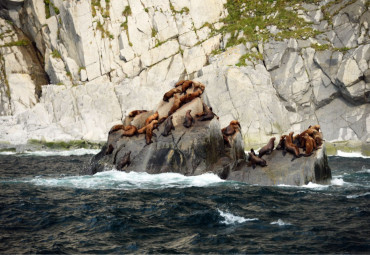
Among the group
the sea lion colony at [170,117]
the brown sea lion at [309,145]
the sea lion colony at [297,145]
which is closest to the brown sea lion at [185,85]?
the sea lion colony at [170,117]

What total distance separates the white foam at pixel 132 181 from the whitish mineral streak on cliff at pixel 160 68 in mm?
22220

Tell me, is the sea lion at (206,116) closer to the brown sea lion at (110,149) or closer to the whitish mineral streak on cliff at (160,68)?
the brown sea lion at (110,149)

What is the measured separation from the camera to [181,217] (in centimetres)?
1162

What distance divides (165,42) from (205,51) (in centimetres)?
658

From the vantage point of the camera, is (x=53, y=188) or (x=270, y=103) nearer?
(x=53, y=188)

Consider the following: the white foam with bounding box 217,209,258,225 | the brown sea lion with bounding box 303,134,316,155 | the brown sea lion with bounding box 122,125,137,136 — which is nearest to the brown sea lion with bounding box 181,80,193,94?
the brown sea lion with bounding box 122,125,137,136

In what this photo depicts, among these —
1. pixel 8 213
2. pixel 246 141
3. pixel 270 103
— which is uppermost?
pixel 270 103

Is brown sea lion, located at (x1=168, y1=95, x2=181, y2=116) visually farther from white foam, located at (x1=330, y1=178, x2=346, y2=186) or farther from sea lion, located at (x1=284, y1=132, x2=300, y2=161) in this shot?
white foam, located at (x1=330, y1=178, x2=346, y2=186)

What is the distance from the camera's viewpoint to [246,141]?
39906 millimetres

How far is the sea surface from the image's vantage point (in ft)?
29.3

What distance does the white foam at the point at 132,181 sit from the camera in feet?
56.0

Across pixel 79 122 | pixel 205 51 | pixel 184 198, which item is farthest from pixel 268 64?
pixel 184 198

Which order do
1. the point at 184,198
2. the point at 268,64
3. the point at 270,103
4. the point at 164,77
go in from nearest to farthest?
the point at 184,198
the point at 270,103
the point at 268,64
the point at 164,77

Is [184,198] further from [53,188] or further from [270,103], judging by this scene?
[270,103]
